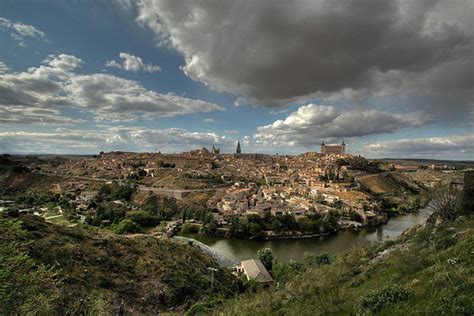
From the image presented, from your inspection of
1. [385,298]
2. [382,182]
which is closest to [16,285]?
[385,298]

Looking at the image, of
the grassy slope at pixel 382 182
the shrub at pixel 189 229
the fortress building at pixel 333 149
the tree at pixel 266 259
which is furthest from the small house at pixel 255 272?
the fortress building at pixel 333 149

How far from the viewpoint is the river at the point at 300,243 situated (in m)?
23.0

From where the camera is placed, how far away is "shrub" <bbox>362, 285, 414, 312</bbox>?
3436mm

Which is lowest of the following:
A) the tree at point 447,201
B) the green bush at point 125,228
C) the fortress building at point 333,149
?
the green bush at point 125,228

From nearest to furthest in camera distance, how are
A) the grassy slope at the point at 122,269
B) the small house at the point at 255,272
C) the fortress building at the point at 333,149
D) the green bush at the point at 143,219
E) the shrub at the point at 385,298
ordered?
the shrub at the point at 385,298
the grassy slope at the point at 122,269
the small house at the point at 255,272
the green bush at the point at 143,219
the fortress building at the point at 333,149

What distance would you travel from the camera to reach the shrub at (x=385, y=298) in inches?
135

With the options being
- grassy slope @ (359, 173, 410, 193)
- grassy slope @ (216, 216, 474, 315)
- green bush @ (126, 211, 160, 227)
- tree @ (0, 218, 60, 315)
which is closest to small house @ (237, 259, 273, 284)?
grassy slope @ (216, 216, 474, 315)

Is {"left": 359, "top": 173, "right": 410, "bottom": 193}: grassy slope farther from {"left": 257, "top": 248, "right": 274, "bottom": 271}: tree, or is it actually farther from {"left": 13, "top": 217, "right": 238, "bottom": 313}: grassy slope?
{"left": 13, "top": 217, "right": 238, "bottom": 313}: grassy slope

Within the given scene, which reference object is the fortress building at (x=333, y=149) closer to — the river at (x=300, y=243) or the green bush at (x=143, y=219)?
the river at (x=300, y=243)

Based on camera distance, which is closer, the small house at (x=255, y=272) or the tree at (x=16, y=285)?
the tree at (x=16, y=285)

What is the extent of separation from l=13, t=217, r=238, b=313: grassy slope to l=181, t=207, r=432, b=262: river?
9.79m

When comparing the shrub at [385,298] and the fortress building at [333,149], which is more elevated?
the fortress building at [333,149]

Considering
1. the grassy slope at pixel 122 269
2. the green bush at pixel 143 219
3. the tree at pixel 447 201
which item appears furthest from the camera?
the green bush at pixel 143 219

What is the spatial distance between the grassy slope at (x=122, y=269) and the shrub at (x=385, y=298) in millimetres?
7283
